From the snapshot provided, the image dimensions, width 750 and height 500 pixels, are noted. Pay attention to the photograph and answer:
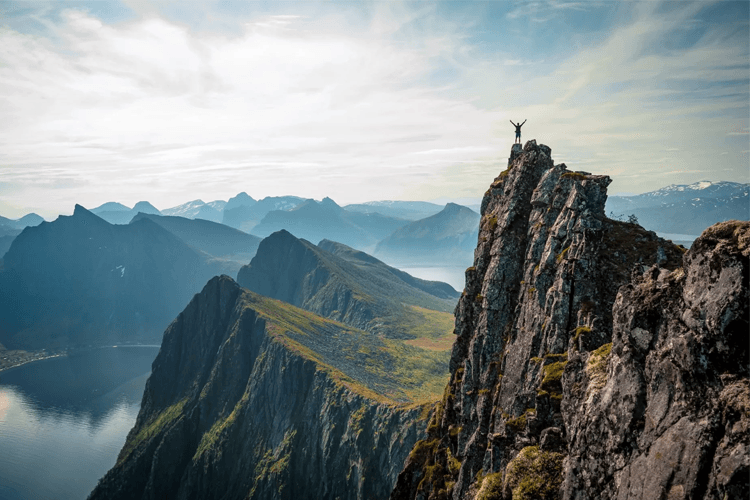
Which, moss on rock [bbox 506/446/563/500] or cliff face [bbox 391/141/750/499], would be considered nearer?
cliff face [bbox 391/141/750/499]

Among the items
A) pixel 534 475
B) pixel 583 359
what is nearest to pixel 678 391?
pixel 583 359

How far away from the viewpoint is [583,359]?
97.9 ft

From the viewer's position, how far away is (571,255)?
3953 centimetres

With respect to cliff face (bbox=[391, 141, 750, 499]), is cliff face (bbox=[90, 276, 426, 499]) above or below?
below

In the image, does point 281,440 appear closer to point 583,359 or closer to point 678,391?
point 583,359

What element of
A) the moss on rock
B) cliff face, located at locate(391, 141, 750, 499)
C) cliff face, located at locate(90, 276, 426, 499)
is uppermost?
cliff face, located at locate(391, 141, 750, 499)

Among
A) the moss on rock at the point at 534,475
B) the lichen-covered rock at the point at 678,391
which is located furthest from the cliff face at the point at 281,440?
the lichen-covered rock at the point at 678,391

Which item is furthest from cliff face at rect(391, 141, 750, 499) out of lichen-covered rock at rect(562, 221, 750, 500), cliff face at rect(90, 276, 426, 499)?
cliff face at rect(90, 276, 426, 499)

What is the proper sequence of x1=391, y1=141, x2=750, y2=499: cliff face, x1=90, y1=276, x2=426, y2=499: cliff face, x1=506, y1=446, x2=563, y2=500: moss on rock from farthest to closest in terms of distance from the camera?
1. x1=90, y1=276, x2=426, y2=499: cliff face
2. x1=506, y1=446, x2=563, y2=500: moss on rock
3. x1=391, y1=141, x2=750, y2=499: cliff face

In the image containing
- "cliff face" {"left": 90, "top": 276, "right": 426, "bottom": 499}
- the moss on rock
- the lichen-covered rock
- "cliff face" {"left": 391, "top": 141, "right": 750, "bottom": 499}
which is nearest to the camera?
the lichen-covered rock

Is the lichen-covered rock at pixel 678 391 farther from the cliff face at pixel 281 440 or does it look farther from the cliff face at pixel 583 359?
the cliff face at pixel 281 440

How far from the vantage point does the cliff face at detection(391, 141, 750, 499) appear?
18047 mm

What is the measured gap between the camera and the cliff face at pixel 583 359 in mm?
18047

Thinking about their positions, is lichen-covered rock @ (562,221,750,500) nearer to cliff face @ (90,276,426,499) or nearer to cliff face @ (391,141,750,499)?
cliff face @ (391,141,750,499)
